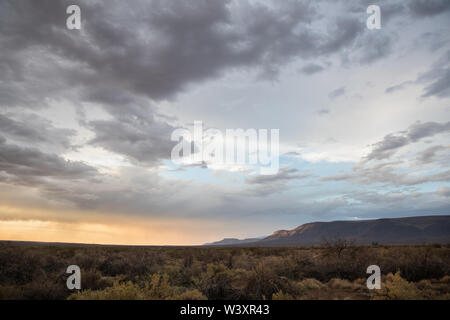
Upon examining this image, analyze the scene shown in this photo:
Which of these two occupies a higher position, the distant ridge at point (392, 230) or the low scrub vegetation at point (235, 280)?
the low scrub vegetation at point (235, 280)

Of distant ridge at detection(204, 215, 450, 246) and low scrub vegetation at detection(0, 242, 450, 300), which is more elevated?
low scrub vegetation at detection(0, 242, 450, 300)

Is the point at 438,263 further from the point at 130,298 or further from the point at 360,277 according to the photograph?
the point at 130,298

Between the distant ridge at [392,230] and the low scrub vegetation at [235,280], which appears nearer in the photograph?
the low scrub vegetation at [235,280]

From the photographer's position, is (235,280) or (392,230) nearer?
(235,280)

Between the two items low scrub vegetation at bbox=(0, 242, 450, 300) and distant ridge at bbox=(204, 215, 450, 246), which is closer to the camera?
low scrub vegetation at bbox=(0, 242, 450, 300)

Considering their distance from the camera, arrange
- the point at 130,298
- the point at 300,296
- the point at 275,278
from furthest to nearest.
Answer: the point at 275,278, the point at 300,296, the point at 130,298

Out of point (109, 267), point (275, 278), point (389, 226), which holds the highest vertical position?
point (275, 278)

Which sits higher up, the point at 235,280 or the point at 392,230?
the point at 235,280

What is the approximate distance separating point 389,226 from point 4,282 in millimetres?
195609

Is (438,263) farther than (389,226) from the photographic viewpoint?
No
